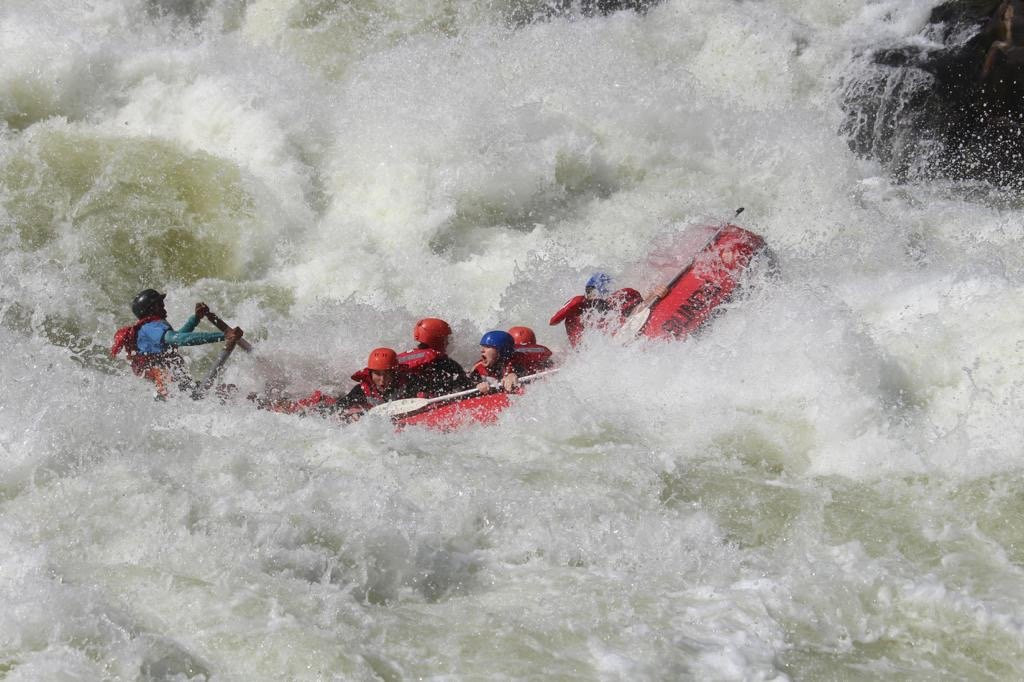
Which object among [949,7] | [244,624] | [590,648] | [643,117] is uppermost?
[949,7]

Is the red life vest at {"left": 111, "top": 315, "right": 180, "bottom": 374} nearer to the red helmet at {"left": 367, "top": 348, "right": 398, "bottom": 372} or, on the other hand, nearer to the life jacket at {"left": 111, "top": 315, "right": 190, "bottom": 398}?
the life jacket at {"left": 111, "top": 315, "right": 190, "bottom": 398}

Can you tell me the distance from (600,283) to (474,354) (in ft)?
3.41

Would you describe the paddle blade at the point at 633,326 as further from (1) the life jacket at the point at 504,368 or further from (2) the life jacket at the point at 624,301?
(1) the life jacket at the point at 504,368

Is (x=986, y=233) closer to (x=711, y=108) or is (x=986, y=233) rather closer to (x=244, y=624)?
(x=711, y=108)

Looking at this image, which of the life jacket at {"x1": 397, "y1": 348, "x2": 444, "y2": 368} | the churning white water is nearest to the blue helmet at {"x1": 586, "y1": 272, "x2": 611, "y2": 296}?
the churning white water

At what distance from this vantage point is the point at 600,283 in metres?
7.16

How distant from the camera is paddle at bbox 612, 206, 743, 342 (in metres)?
6.66

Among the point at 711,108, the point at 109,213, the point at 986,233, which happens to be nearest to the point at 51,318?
the point at 109,213

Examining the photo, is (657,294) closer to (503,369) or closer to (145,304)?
(503,369)

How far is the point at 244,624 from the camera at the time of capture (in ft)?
12.3

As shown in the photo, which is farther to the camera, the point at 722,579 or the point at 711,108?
the point at 711,108

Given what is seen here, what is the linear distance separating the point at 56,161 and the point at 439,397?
172 inches

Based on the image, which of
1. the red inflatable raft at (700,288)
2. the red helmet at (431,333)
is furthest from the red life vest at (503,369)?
the red inflatable raft at (700,288)

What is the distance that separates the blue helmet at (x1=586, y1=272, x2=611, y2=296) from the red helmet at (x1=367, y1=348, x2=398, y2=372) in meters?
1.55
